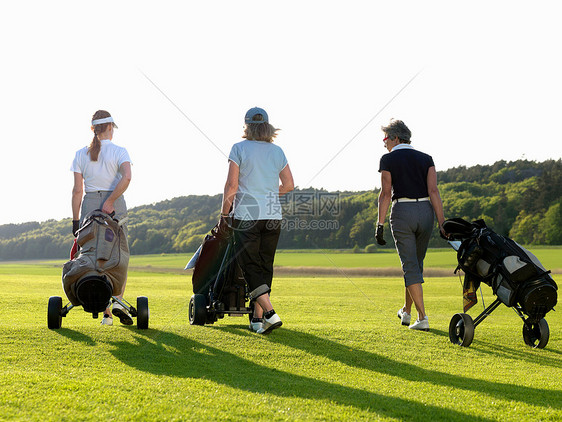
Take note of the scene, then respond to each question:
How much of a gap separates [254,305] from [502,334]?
287 centimetres

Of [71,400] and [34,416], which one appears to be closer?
[34,416]

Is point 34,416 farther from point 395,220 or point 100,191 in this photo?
point 395,220

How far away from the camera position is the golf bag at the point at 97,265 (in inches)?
228

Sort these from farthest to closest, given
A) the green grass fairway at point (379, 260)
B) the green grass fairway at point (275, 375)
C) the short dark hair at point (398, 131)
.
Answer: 1. the green grass fairway at point (379, 260)
2. the short dark hair at point (398, 131)
3. the green grass fairway at point (275, 375)

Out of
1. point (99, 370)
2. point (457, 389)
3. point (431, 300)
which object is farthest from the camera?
point (431, 300)

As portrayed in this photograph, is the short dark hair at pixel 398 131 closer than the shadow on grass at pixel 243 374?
No

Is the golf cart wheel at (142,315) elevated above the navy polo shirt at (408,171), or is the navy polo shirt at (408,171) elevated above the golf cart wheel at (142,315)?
the navy polo shirt at (408,171)

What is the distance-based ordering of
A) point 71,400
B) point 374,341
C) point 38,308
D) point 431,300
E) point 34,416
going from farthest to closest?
1. point 431,300
2. point 38,308
3. point 374,341
4. point 71,400
5. point 34,416

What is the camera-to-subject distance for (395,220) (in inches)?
271

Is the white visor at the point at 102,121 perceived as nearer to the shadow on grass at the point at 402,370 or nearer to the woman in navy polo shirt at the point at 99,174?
the woman in navy polo shirt at the point at 99,174

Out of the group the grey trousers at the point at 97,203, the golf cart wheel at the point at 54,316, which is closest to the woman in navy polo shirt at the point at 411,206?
the grey trousers at the point at 97,203

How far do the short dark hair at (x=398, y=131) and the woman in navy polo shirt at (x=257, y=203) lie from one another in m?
1.69

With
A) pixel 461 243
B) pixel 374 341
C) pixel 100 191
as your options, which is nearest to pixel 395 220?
pixel 461 243

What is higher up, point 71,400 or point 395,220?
point 395,220
